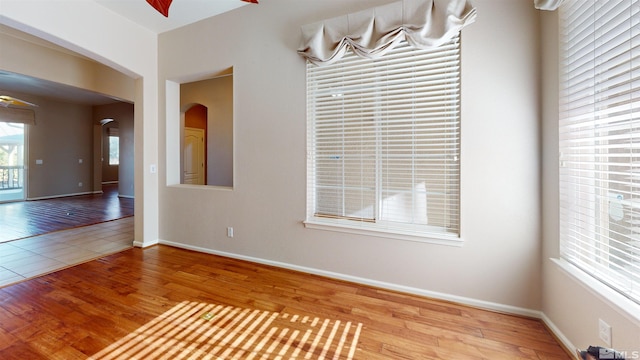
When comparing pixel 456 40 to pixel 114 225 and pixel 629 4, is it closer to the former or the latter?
pixel 629 4

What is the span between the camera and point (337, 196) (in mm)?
2727

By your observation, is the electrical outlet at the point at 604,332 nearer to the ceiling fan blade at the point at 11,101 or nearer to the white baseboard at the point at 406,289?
the white baseboard at the point at 406,289

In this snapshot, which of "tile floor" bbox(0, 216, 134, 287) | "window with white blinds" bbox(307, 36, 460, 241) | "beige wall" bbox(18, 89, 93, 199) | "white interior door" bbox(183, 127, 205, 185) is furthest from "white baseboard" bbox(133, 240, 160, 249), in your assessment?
"beige wall" bbox(18, 89, 93, 199)

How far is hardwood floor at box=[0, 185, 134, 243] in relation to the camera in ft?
14.4

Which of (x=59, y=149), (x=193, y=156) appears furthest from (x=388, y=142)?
(x=59, y=149)

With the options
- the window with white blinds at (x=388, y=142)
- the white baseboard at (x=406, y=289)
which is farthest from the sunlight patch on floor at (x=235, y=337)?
the window with white blinds at (x=388, y=142)

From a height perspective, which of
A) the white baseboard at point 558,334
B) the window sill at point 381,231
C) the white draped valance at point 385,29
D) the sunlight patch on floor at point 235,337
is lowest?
the sunlight patch on floor at point 235,337

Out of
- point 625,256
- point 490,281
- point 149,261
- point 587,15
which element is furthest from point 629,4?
point 149,261

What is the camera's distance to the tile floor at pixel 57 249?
2.84m

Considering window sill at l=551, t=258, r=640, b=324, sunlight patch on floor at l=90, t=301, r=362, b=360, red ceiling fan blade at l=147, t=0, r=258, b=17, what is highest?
red ceiling fan blade at l=147, t=0, r=258, b=17

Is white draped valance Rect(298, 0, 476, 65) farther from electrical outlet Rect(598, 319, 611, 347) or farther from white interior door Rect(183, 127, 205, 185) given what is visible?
white interior door Rect(183, 127, 205, 185)

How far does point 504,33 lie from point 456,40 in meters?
0.34

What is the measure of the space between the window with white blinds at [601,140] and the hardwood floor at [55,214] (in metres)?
6.79

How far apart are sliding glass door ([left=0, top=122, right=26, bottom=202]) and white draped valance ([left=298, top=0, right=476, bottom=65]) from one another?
9.32m
